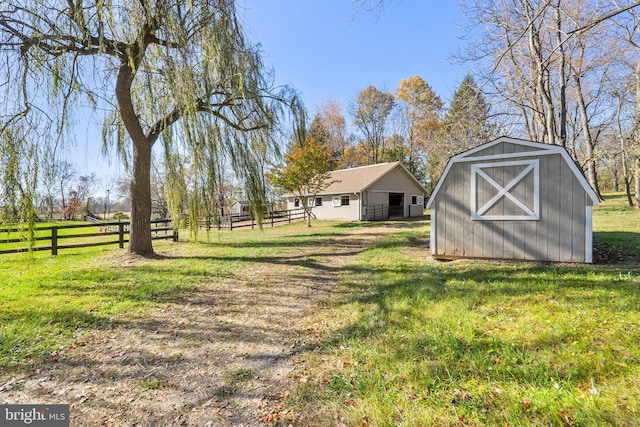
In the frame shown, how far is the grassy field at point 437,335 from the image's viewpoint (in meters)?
2.11

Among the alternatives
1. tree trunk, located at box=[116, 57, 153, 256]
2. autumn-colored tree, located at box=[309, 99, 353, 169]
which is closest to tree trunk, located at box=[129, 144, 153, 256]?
tree trunk, located at box=[116, 57, 153, 256]

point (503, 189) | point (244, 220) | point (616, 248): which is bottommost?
point (616, 248)

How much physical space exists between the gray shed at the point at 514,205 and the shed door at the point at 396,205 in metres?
16.3

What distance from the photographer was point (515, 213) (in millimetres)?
6254

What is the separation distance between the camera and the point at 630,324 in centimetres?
300

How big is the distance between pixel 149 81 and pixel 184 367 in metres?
5.99

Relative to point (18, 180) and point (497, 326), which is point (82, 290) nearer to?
point (18, 180)

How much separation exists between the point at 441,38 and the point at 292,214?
55.0 ft

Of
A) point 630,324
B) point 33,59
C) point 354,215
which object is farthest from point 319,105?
point 630,324

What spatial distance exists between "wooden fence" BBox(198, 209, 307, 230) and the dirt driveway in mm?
2831

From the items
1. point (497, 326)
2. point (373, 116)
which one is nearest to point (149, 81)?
point (497, 326)

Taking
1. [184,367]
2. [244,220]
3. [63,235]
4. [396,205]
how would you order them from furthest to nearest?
[396,205]
[244,220]
[63,235]
[184,367]

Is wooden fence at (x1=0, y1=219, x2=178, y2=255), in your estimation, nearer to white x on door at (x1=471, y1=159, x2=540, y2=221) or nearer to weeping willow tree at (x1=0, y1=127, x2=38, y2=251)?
weeping willow tree at (x1=0, y1=127, x2=38, y2=251)

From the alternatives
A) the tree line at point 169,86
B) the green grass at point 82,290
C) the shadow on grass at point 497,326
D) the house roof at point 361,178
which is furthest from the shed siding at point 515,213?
the house roof at point 361,178
